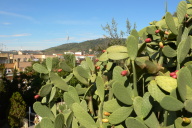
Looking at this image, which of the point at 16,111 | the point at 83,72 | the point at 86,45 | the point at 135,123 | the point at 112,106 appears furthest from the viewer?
the point at 86,45

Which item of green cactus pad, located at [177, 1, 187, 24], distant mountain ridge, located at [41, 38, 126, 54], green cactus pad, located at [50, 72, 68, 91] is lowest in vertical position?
green cactus pad, located at [50, 72, 68, 91]

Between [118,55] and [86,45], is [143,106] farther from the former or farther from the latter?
[86,45]

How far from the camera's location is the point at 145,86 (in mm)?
789

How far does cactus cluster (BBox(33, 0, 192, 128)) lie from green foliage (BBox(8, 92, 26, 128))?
502 centimetres

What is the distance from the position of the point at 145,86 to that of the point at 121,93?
15 cm

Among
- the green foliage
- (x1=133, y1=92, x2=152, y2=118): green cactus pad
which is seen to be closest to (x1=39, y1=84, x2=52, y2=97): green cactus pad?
(x1=133, y1=92, x2=152, y2=118): green cactus pad

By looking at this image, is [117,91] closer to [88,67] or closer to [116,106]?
[116,106]

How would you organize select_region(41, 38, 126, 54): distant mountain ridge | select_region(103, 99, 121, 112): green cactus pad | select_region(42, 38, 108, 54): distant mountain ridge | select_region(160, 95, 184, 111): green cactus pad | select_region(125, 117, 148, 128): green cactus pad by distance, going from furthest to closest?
select_region(42, 38, 108, 54): distant mountain ridge, select_region(41, 38, 126, 54): distant mountain ridge, select_region(103, 99, 121, 112): green cactus pad, select_region(125, 117, 148, 128): green cactus pad, select_region(160, 95, 184, 111): green cactus pad

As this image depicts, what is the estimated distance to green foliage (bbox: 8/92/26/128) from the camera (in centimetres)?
556

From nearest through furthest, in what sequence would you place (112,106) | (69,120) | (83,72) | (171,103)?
(171,103) < (112,106) < (69,120) < (83,72)

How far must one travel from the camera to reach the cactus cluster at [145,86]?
56 cm

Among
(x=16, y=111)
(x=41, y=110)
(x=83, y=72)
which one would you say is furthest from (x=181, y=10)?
(x=16, y=111)

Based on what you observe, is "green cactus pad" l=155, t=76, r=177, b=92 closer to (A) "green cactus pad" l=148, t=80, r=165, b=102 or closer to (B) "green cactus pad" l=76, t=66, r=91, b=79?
(A) "green cactus pad" l=148, t=80, r=165, b=102

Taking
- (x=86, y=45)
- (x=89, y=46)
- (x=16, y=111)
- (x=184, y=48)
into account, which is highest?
(x=86, y=45)
